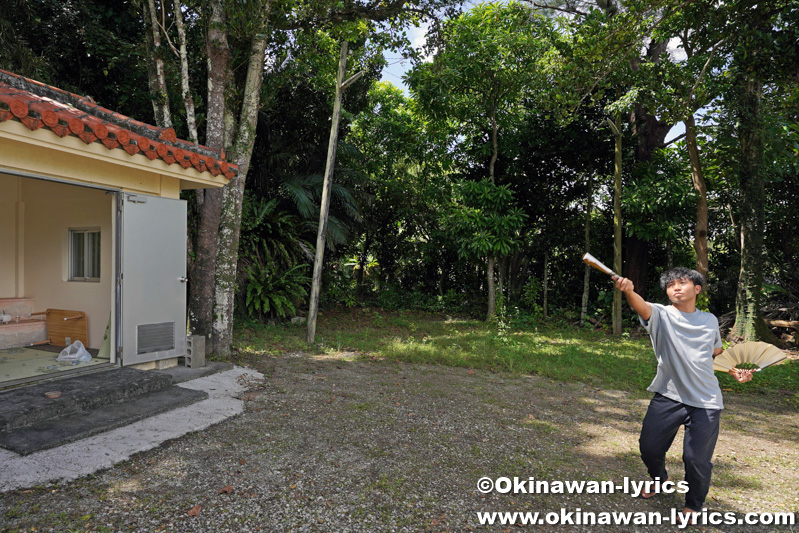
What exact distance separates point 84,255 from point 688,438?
7.24m

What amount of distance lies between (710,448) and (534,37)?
10.2 metres

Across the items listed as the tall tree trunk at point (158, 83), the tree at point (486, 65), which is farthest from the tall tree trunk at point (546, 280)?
the tall tree trunk at point (158, 83)

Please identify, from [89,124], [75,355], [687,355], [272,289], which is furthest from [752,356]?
[272,289]

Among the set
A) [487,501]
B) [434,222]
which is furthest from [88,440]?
[434,222]

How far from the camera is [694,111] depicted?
887 cm

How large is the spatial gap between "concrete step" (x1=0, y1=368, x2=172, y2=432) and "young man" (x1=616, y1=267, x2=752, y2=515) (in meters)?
4.61

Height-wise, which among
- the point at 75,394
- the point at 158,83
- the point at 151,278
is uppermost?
the point at 158,83

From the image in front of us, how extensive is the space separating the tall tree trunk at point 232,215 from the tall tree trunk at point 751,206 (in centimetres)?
829

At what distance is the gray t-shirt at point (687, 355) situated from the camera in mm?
2902

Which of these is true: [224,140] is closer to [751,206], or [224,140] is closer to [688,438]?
[688,438]

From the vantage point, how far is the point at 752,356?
10.7 ft

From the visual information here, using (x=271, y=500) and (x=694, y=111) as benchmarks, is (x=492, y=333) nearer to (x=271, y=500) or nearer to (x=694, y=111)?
(x=694, y=111)

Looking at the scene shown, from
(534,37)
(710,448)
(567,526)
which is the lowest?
(567,526)

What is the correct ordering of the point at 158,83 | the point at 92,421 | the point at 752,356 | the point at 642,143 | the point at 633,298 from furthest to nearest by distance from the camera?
1. the point at 642,143
2. the point at 158,83
3. the point at 92,421
4. the point at 752,356
5. the point at 633,298
